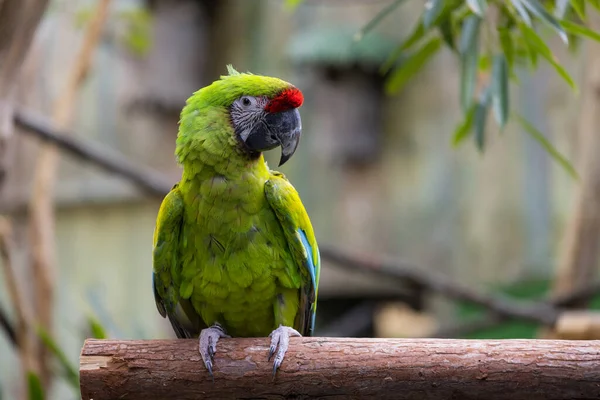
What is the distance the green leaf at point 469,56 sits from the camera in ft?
5.20

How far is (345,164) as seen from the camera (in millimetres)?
4750

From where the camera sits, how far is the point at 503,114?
161 cm

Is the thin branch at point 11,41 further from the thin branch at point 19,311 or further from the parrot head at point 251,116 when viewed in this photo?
the thin branch at point 19,311

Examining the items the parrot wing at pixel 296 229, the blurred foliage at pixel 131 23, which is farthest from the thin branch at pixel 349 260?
the parrot wing at pixel 296 229

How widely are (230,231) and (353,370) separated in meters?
0.42

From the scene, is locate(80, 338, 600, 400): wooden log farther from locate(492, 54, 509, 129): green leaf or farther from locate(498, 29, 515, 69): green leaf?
locate(498, 29, 515, 69): green leaf

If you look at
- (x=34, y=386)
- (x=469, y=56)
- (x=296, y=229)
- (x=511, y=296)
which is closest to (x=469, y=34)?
(x=469, y=56)

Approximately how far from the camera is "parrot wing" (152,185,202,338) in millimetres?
1591

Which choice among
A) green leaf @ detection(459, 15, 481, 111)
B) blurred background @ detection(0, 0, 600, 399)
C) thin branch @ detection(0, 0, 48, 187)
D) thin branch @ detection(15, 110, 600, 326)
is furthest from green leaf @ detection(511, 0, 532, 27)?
blurred background @ detection(0, 0, 600, 399)

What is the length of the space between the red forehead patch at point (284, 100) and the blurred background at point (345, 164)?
8.47 ft

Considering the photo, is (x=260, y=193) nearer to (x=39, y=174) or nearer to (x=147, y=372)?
(x=147, y=372)

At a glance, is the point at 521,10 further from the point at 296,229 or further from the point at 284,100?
the point at 296,229

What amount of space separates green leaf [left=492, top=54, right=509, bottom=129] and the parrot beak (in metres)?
0.48

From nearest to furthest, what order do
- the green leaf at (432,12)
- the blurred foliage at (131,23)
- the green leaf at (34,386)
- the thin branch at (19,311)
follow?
the green leaf at (432,12) < the green leaf at (34,386) < the thin branch at (19,311) < the blurred foliage at (131,23)
